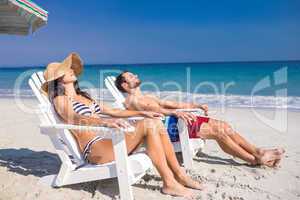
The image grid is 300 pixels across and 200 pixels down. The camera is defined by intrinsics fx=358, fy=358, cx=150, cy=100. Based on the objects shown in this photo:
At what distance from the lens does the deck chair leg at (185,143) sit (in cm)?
354

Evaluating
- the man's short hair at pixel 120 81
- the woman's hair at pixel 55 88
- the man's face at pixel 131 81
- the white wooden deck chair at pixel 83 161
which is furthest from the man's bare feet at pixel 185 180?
the man's short hair at pixel 120 81

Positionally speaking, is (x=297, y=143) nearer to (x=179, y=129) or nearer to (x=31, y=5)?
(x=179, y=129)

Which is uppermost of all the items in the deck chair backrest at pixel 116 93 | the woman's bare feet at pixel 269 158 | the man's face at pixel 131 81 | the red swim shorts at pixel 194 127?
the man's face at pixel 131 81

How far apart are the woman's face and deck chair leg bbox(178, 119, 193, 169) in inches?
43.6

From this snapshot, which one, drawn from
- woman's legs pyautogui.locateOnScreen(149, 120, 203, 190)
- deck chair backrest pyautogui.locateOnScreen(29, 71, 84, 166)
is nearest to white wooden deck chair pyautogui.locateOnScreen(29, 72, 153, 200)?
deck chair backrest pyautogui.locateOnScreen(29, 71, 84, 166)

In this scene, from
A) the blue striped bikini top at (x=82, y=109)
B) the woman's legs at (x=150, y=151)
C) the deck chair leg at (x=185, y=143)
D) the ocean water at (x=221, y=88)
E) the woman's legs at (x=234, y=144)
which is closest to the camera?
the woman's legs at (x=150, y=151)

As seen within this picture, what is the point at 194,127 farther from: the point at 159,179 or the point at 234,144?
the point at 159,179

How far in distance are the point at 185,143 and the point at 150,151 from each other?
2.59 feet

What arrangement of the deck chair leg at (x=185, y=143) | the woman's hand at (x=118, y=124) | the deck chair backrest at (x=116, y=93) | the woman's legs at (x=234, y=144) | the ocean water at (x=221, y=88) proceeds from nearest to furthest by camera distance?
the woman's hand at (x=118, y=124) → the deck chair leg at (x=185, y=143) → the woman's legs at (x=234, y=144) → the deck chair backrest at (x=116, y=93) → the ocean water at (x=221, y=88)

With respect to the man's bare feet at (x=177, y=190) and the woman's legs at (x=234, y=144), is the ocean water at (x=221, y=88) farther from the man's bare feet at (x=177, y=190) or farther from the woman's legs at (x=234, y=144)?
the man's bare feet at (x=177, y=190)

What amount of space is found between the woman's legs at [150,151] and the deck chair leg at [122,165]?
8.5 inches

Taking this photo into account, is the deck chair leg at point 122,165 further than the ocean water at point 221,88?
No

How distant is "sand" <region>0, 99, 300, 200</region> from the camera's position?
3088 mm

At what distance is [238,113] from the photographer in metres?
8.12
